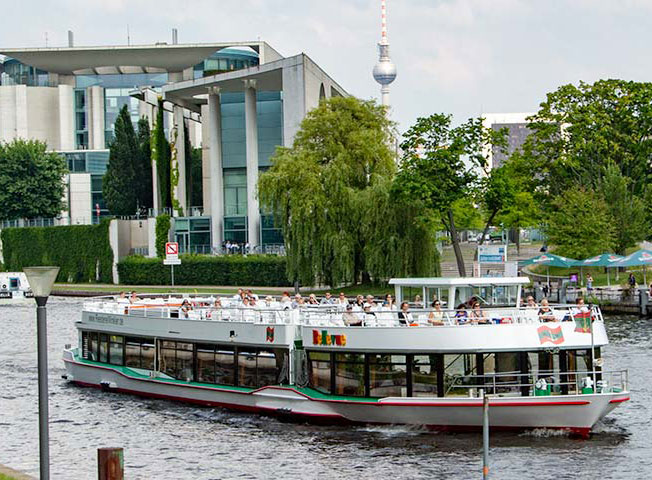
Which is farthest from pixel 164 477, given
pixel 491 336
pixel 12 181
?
pixel 12 181

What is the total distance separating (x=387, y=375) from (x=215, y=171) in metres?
69.9

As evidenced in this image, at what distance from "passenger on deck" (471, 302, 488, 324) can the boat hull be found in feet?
6.92

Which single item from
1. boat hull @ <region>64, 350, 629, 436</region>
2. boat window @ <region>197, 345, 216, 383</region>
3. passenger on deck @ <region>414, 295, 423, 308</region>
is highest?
passenger on deck @ <region>414, 295, 423, 308</region>

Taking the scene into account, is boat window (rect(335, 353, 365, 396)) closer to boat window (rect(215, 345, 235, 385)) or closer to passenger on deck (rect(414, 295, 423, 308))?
passenger on deck (rect(414, 295, 423, 308))

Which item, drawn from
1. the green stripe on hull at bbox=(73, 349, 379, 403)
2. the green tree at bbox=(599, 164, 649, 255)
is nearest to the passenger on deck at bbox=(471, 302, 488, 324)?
the green stripe on hull at bbox=(73, 349, 379, 403)

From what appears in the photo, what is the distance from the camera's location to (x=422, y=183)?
221 ft

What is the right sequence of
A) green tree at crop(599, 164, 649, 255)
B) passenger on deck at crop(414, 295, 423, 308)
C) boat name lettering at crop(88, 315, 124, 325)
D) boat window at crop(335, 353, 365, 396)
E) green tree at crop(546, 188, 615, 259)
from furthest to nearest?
1. green tree at crop(599, 164, 649, 255)
2. green tree at crop(546, 188, 615, 259)
3. boat name lettering at crop(88, 315, 124, 325)
4. passenger on deck at crop(414, 295, 423, 308)
5. boat window at crop(335, 353, 365, 396)

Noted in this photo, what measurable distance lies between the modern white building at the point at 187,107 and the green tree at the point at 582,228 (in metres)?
22.3

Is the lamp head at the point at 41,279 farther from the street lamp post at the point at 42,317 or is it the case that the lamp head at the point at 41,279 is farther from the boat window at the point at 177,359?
the boat window at the point at 177,359

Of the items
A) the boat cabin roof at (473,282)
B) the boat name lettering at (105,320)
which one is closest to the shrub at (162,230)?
the boat name lettering at (105,320)

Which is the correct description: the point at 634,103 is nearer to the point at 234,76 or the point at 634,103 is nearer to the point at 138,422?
the point at 234,76

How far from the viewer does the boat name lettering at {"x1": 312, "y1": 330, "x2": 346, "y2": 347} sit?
29.5m

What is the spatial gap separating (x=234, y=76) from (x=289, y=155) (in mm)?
22287

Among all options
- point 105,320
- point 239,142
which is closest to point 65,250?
point 239,142
